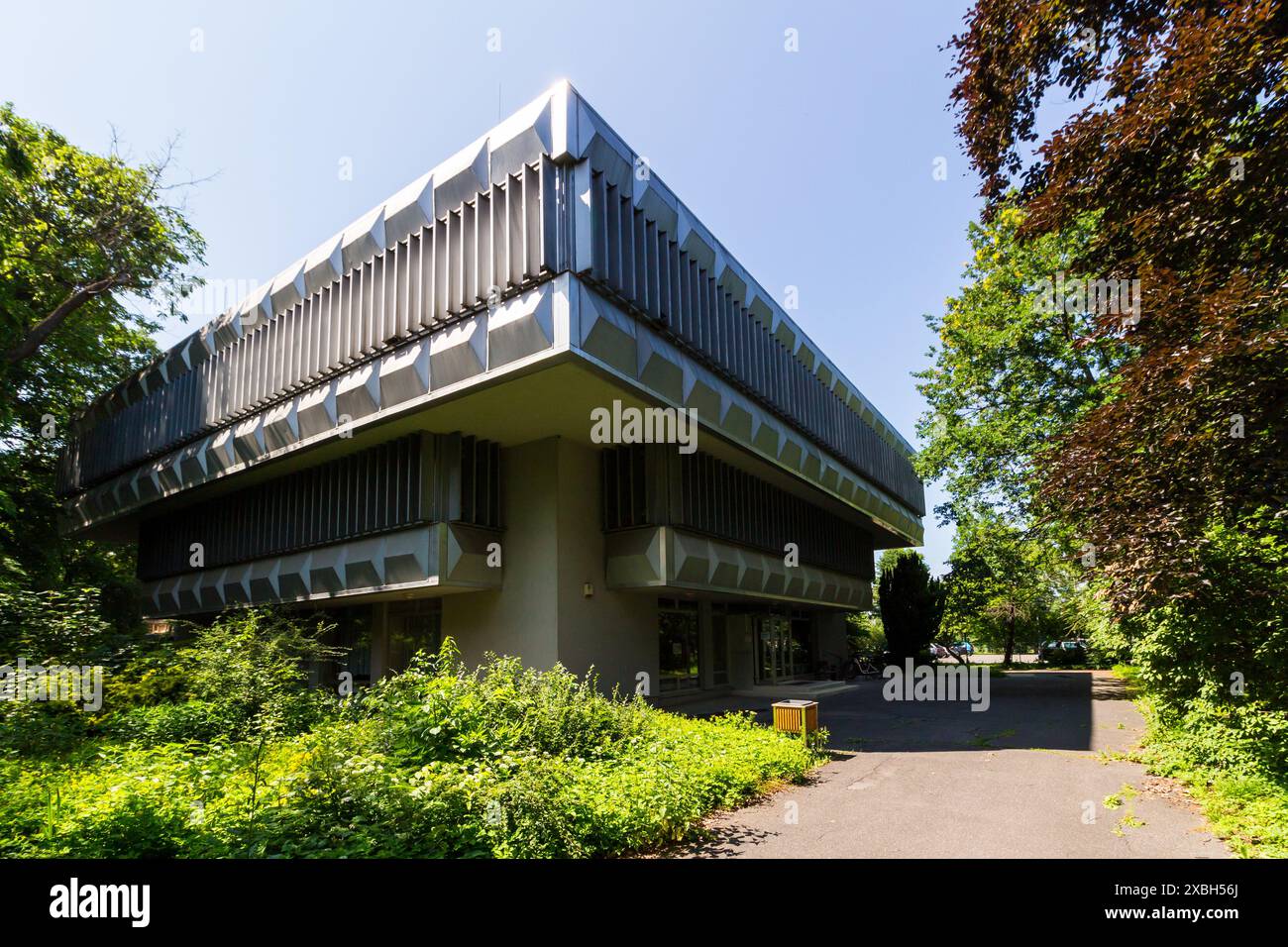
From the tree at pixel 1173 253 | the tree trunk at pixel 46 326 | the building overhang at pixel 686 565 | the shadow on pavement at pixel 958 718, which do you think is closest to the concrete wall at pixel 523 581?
the building overhang at pixel 686 565

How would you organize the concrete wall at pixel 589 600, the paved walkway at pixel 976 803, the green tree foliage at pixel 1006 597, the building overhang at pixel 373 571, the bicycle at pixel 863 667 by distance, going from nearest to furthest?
the paved walkway at pixel 976 803
the building overhang at pixel 373 571
the concrete wall at pixel 589 600
the bicycle at pixel 863 667
the green tree foliage at pixel 1006 597

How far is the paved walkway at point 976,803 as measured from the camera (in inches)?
269

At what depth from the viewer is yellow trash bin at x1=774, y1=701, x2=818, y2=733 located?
12086 millimetres

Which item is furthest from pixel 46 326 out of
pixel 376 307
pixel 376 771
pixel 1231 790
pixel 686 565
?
pixel 1231 790

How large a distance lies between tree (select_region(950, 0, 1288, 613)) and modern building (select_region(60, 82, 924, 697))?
7.12m

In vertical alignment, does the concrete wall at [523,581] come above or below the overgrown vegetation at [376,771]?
above

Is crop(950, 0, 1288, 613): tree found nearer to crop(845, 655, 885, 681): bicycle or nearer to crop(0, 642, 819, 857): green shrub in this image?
crop(0, 642, 819, 857): green shrub

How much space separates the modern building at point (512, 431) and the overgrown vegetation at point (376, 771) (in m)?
5.21

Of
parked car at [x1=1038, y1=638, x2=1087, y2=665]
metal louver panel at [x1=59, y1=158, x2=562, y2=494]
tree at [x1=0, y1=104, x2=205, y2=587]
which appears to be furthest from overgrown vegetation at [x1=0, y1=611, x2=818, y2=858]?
parked car at [x1=1038, y1=638, x2=1087, y2=665]

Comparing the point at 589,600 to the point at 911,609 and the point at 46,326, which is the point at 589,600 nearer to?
the point at 46,326

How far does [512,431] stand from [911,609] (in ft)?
74.4

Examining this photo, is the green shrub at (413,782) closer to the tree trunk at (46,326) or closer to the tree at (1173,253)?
the tree at (1173,253)
